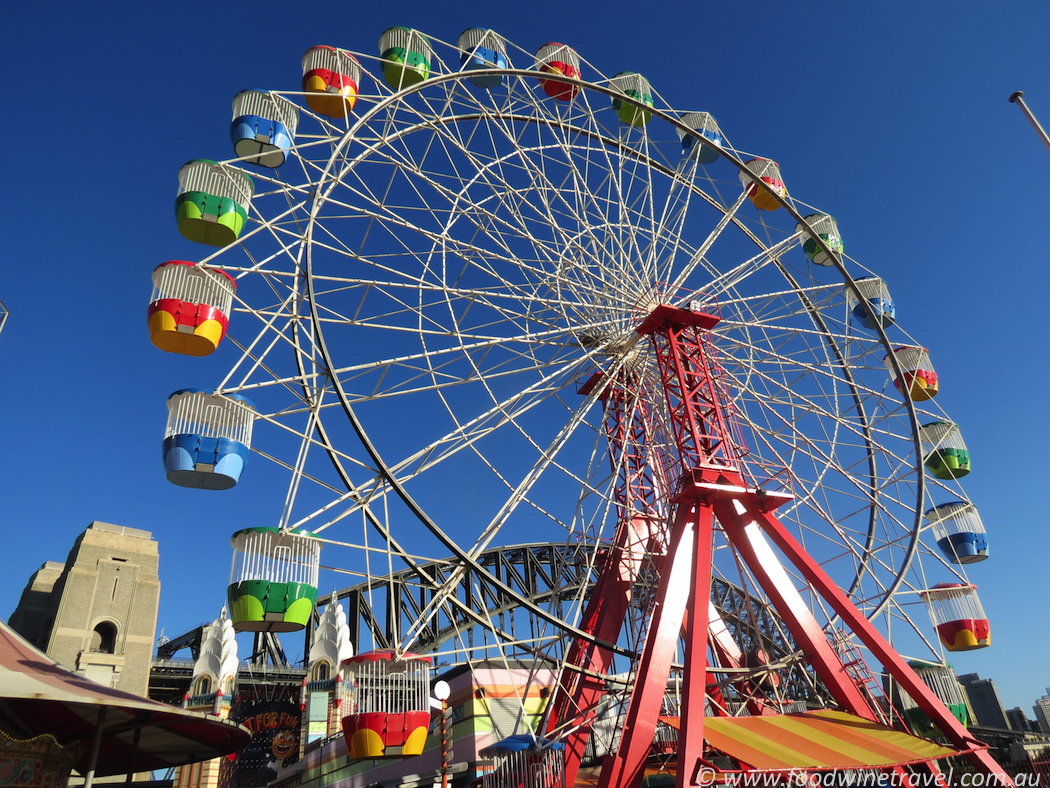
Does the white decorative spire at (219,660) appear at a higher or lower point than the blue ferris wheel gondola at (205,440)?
higher

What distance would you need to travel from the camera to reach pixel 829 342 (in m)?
18.5

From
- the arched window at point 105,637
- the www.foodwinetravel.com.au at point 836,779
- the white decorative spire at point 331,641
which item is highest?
the arched window at point 105,637

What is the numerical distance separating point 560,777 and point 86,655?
40884 millimetres

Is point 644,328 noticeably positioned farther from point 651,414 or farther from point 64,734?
point 64,734

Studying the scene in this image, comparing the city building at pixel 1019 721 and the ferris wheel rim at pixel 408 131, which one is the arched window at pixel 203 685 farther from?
the city building at pixel 1019 721

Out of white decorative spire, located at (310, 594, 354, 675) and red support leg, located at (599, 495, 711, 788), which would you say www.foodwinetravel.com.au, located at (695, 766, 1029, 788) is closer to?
red support leg, located at (599, 495, 711, 788)

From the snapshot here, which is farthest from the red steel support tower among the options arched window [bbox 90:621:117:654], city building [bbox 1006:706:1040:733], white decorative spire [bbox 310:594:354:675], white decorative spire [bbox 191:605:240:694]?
city building [bbox 1006:706:1040:733]

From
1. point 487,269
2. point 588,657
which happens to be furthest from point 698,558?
point 487,269

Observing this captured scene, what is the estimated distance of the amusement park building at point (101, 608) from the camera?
41.7 m

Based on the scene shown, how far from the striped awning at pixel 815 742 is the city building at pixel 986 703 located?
292 feet

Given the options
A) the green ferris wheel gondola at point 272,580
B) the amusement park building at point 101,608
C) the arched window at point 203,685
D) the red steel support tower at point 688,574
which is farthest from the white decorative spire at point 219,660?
the green ferris wheel gondola at point 272,580

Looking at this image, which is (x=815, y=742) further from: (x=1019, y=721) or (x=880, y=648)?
(x=1019, y=721)

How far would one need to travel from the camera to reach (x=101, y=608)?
144ft

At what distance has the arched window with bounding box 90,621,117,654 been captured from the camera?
42.9 metres
